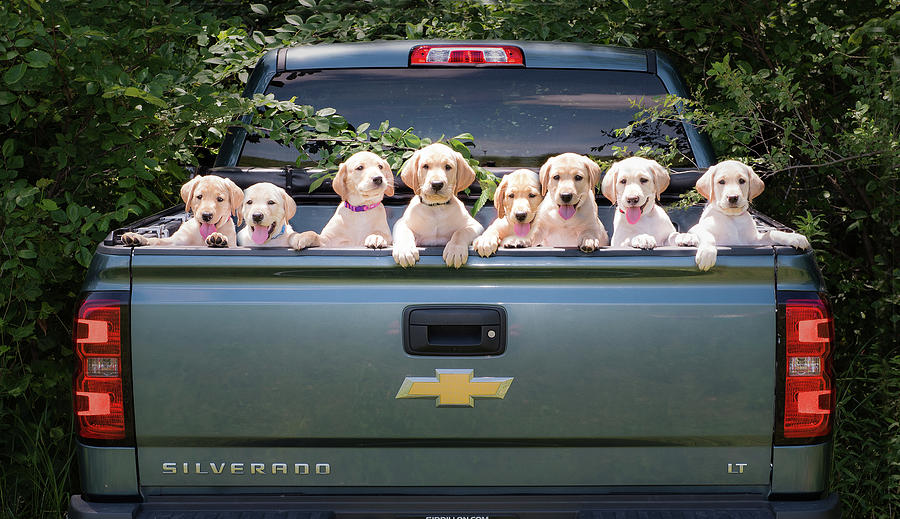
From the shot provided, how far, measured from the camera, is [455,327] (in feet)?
8.86

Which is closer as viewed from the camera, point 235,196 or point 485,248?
point 485,248

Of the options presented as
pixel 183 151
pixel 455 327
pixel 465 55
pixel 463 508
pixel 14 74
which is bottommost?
pixel 463 508

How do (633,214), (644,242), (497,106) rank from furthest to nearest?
(497,106) → (633,214) → (644,242)

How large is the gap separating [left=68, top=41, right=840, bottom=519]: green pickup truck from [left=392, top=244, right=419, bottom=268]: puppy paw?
32mm

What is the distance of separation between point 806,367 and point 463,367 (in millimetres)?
1034

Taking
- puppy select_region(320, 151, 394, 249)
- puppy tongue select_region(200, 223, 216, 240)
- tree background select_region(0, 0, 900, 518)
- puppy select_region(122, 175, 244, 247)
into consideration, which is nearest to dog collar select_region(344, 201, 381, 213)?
puppy select_region(320, 151, 394, 249)

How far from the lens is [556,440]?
8.88ft

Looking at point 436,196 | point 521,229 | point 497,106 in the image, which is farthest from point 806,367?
point 497,106

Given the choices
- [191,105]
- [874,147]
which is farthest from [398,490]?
[874,147]

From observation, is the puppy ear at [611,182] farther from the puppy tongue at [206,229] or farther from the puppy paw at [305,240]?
the puppy tongue at [206,229]

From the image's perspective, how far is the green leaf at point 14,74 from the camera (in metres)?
4.07

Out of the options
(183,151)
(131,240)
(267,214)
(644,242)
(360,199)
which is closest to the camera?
(131,240)

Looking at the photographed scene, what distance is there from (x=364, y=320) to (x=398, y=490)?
0.54m

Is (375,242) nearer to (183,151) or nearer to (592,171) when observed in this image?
(592,171)
